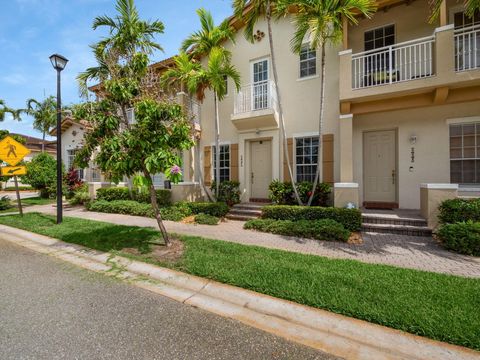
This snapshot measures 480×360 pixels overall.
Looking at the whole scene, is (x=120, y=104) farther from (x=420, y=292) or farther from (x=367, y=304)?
(x=420, y=292)

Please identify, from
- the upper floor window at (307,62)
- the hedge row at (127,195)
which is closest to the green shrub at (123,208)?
the hedge row at (127,195)

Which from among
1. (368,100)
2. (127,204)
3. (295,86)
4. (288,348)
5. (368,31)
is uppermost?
(368,31)

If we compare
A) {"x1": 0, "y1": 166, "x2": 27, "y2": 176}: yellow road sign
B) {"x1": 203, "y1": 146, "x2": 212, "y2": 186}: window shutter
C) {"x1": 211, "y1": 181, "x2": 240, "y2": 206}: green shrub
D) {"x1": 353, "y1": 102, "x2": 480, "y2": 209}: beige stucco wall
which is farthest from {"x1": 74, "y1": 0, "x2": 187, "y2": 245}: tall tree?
{"x1": 353, "y1": 102, "x2": 480, "y2": 209}: beige stucco wall

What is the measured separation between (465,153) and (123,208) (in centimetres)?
1272

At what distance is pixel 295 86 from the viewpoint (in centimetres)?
960

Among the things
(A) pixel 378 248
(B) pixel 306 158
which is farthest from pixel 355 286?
(B) pixel 306 158

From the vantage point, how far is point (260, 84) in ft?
31.9

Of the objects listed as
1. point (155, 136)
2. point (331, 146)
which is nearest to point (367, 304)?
point (155, 136)

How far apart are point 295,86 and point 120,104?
272 inches

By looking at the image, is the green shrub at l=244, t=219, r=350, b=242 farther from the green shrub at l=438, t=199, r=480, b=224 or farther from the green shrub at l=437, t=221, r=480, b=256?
the green shrub at l=438, t=199, r=480, b=224

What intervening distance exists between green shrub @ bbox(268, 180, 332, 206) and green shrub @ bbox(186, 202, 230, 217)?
186cm

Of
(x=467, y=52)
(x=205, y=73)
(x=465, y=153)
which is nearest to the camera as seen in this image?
(x=467, y=52)

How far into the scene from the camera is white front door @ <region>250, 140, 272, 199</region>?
10174 mm

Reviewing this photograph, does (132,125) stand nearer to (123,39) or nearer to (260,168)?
(123,39)
